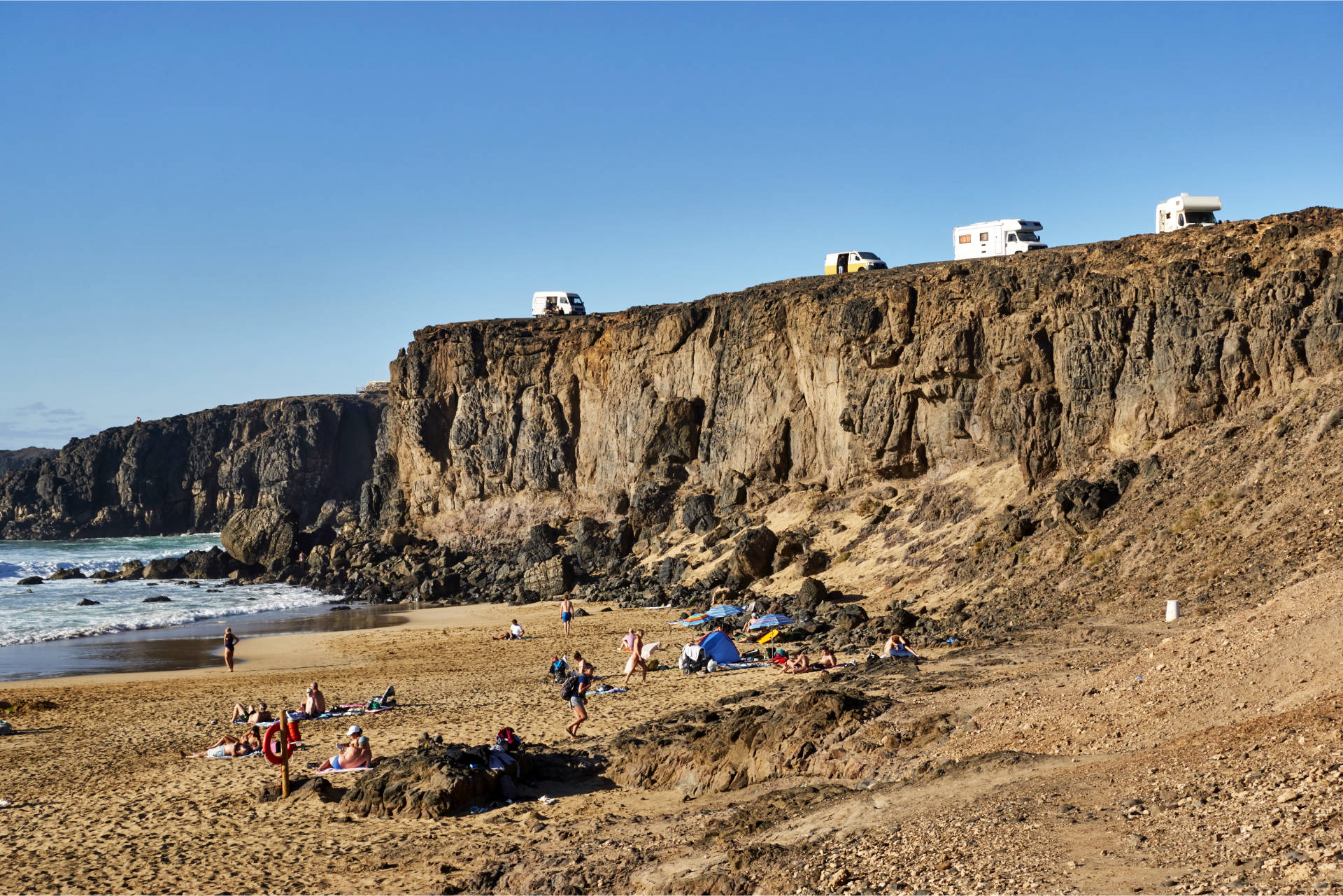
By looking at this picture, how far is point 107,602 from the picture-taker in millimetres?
43531

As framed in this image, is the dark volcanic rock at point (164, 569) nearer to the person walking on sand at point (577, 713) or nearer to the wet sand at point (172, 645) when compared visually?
the wet sand at point (172, 645)

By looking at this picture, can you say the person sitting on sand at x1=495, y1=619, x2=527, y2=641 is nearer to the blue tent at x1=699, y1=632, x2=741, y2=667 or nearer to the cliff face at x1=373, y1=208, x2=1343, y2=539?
the blue tent at x1=699, y1=632, x2=741, y2=667

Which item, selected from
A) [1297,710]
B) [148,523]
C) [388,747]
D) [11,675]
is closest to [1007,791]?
[1297,710]

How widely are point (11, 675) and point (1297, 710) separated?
28145mm

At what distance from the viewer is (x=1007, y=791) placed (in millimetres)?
8930

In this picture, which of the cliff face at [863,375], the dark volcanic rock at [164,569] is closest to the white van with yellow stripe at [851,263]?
the cliff face at [863,375]

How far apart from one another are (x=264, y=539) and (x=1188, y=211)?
47.5 m

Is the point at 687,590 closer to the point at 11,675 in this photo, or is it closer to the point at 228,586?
the point at 11,675

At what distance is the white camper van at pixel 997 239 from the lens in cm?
3738

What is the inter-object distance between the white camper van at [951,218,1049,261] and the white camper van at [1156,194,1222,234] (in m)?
5.12

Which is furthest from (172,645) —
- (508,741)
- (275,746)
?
(508,741)

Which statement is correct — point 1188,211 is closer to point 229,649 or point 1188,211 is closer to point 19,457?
point 229,649

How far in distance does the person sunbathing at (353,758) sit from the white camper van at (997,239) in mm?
29894

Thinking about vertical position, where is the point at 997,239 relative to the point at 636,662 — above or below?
above
